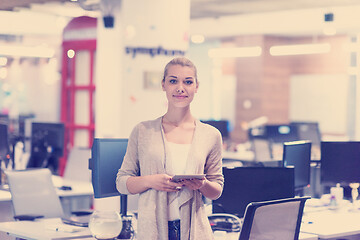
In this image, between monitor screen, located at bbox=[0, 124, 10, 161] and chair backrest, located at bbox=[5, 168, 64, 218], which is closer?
chair backrest, located at bbox=[5, 168, 64, 218]

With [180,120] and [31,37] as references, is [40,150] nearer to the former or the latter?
Result: [180,120]

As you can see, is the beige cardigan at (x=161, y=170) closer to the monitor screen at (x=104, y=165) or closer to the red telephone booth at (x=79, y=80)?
the monitor screen at (x=104, y=165)

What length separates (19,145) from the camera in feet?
25.7

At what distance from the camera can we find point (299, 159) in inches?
211

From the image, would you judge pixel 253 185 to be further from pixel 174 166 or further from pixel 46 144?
pixel 46 144

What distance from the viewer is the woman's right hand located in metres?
3.04

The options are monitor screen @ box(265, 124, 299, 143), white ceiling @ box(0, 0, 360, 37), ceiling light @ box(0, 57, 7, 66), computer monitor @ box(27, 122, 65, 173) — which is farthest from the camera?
ceiling light @ box(0, 57, 7, 66)

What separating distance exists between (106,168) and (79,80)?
18.9 ft

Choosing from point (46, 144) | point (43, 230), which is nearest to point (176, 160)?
point (43, 230)

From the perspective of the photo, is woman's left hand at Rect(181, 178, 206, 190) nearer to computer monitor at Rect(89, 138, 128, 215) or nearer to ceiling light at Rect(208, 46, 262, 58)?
computer monitor at Rect(89, 138, 128, 215)

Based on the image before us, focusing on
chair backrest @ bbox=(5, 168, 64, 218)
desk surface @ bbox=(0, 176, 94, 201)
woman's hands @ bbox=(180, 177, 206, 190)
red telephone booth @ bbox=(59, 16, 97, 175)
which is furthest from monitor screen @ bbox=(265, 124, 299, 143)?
woman's hands @ bbox=(180, 177, 206, 190)

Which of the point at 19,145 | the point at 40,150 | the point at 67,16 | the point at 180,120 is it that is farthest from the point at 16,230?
the point at 67,16

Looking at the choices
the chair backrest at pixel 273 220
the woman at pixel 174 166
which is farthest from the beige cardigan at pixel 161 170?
the chair backrest at pixel 273 220

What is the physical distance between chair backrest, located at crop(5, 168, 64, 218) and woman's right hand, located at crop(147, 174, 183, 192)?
2.34 m
